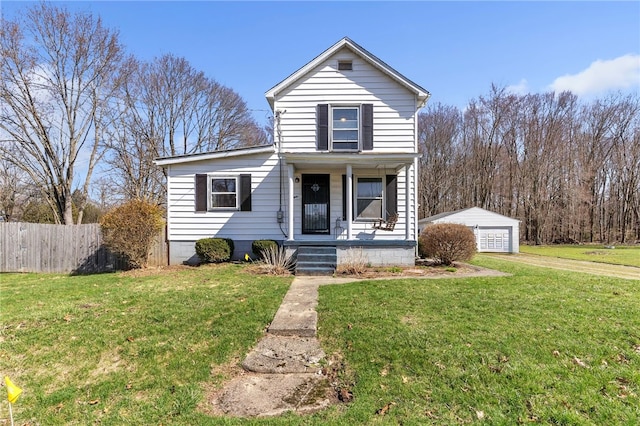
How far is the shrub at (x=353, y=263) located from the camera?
9328 mm

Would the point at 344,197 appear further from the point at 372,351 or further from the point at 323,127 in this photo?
the point at 372,351

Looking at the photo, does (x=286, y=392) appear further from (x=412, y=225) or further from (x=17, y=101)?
(x=17, y=101)

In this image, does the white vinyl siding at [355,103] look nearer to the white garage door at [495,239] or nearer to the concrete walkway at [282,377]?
the concrete walkway at [282,377]

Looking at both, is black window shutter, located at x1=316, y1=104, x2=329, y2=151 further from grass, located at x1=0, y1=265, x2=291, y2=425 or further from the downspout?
grass, located at x1=0, y1=265, x2=291, y2=425

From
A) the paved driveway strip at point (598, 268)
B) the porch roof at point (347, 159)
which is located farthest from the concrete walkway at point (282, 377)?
the paved driveway strip at point (598, 268)

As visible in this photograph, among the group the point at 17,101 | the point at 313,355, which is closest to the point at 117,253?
the point at 313,355

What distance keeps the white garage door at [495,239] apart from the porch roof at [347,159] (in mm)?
15243

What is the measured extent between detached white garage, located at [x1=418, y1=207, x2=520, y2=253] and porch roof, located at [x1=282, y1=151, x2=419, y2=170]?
43.3 ft

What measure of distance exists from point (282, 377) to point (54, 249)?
37.4 feet

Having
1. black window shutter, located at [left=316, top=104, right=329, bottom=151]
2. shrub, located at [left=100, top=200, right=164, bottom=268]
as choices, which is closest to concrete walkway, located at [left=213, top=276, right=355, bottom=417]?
shrub, located at [left=100, top=200, right=164, bottom=268]

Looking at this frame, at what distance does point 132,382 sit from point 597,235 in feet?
137

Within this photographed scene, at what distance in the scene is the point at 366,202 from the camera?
466 inches

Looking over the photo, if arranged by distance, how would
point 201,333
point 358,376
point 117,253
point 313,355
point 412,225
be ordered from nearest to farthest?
point 358,376, point 313,355, point 201,333, point 117,253, point 412,225

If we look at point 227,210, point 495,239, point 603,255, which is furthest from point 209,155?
point 603,255
